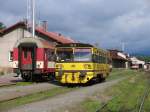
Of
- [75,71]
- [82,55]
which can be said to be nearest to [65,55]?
[82,55]

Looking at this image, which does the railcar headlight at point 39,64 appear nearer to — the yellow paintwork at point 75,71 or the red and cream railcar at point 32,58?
the red and cream railcar at point 32,58

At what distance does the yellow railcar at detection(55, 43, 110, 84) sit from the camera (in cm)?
2950

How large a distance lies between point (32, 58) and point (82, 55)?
224 inches

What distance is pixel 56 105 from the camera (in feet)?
57.3

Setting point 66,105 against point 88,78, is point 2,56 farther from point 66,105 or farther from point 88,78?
point 66,105

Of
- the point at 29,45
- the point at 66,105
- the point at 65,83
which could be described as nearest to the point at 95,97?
the point at 66,105

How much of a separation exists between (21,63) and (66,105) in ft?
57.0

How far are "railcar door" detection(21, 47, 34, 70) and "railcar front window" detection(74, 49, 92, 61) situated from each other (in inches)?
215

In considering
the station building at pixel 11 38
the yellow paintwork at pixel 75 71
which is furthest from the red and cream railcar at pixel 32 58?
the station building at pixel 11 38

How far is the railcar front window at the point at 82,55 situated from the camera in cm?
2959

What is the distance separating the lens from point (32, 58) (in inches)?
1347

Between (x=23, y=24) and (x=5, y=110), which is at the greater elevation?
(x=23, y=24)

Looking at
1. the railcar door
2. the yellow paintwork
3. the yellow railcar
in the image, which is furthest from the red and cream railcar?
the yellow paintwork

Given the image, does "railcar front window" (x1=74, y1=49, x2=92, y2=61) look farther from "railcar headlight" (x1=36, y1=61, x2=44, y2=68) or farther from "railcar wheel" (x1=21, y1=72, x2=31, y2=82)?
"railcar wheel" (x1=21, y1=72, x2=31, y2=82)
